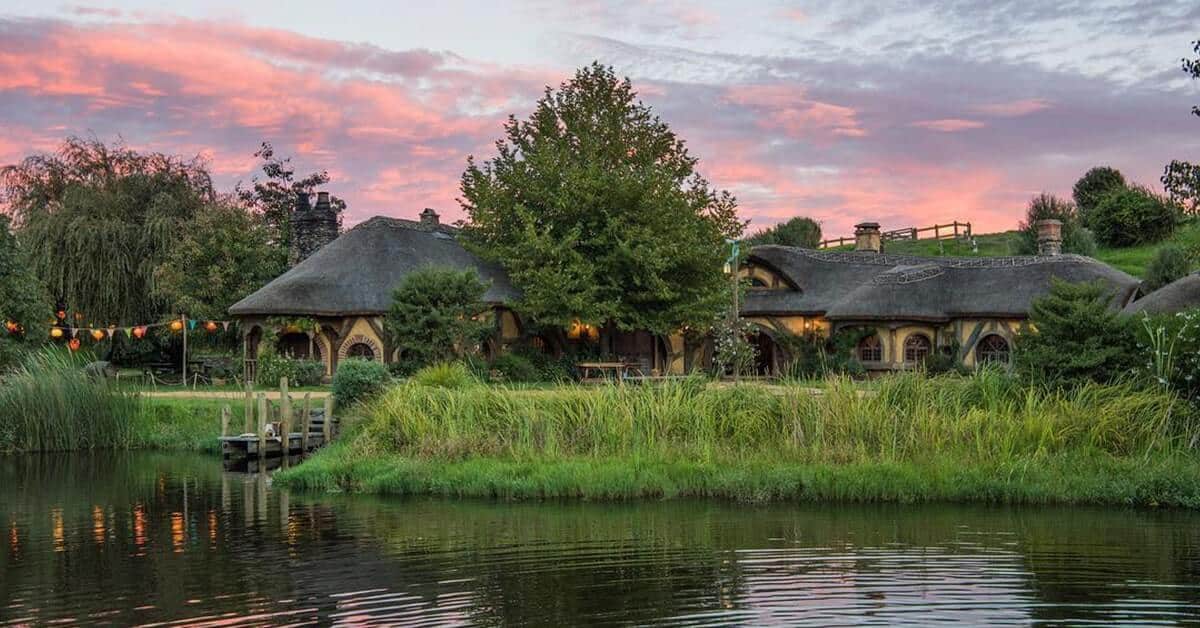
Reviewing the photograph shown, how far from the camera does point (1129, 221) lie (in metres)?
54.3

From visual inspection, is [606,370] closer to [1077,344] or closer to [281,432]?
[281,432]

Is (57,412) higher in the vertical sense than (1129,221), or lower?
lower

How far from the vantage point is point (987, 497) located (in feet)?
49.6

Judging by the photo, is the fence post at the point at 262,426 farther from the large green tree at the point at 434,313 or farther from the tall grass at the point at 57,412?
the large green tree at the point at 434,313

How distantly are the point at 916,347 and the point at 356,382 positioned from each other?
18.5m

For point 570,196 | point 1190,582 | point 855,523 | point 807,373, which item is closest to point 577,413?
point 855,523

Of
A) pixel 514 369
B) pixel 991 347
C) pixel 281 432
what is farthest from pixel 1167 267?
pixel 281 432

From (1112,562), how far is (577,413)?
851 centimetres

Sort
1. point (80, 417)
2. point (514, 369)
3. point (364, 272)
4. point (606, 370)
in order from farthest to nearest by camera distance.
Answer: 1. point (606, 370)
2. point (364, 272)
3. point (514, 369)
4. point (80, 417)

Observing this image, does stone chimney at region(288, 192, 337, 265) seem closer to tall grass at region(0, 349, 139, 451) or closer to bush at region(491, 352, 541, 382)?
bush at region(491, 352, 541, 382)

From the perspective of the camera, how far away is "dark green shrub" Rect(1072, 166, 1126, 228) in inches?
2434

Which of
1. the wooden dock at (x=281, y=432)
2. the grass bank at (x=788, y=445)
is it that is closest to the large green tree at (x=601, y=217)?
the wooden dock at (x=281, y=432)

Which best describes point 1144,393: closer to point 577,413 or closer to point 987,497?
point 987,497

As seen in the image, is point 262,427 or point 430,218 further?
point 430,218
